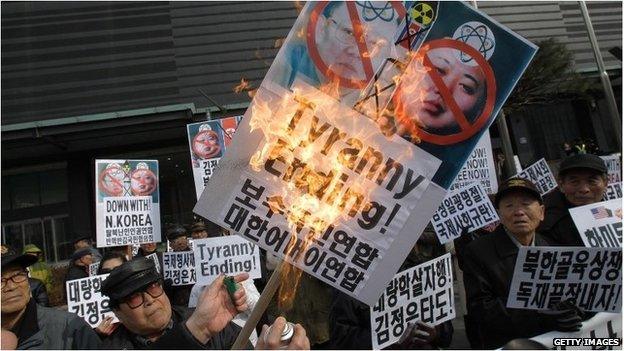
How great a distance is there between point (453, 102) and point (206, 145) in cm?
593

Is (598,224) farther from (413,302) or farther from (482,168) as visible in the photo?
(482,168)

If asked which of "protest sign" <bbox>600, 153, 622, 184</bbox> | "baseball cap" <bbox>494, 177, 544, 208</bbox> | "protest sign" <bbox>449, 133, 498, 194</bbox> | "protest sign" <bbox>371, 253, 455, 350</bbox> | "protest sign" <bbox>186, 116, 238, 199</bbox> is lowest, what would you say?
"protest sign" <bbox>371, 253, 455, 350</bbox>

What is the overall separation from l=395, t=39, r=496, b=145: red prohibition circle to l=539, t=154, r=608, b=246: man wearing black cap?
1.82 metres

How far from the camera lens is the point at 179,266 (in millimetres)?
6105

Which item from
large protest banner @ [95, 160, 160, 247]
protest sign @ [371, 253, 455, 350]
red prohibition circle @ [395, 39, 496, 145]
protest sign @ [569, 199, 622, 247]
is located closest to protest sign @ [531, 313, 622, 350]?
protest sign @ [569, 199, 622, 247]

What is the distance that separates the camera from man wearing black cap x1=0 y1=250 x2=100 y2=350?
2.77m

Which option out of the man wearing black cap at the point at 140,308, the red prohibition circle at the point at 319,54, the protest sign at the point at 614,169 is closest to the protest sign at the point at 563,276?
the red prohibition circle at the point at 319,54

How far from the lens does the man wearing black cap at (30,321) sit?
277 centimetres

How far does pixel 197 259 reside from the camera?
536 centimetres

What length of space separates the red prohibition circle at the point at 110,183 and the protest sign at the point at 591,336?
19.2 ft

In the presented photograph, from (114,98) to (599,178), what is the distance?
60.4 feet

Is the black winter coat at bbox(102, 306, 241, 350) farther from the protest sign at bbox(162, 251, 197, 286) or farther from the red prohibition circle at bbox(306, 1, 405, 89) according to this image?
the protest sign at bbox(162, 251, 197, 286)

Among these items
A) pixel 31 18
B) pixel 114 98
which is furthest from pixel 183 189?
pixel 31 18

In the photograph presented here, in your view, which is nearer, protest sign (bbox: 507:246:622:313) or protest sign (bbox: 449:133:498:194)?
protest sign (bbox: 507:246:622:313)
